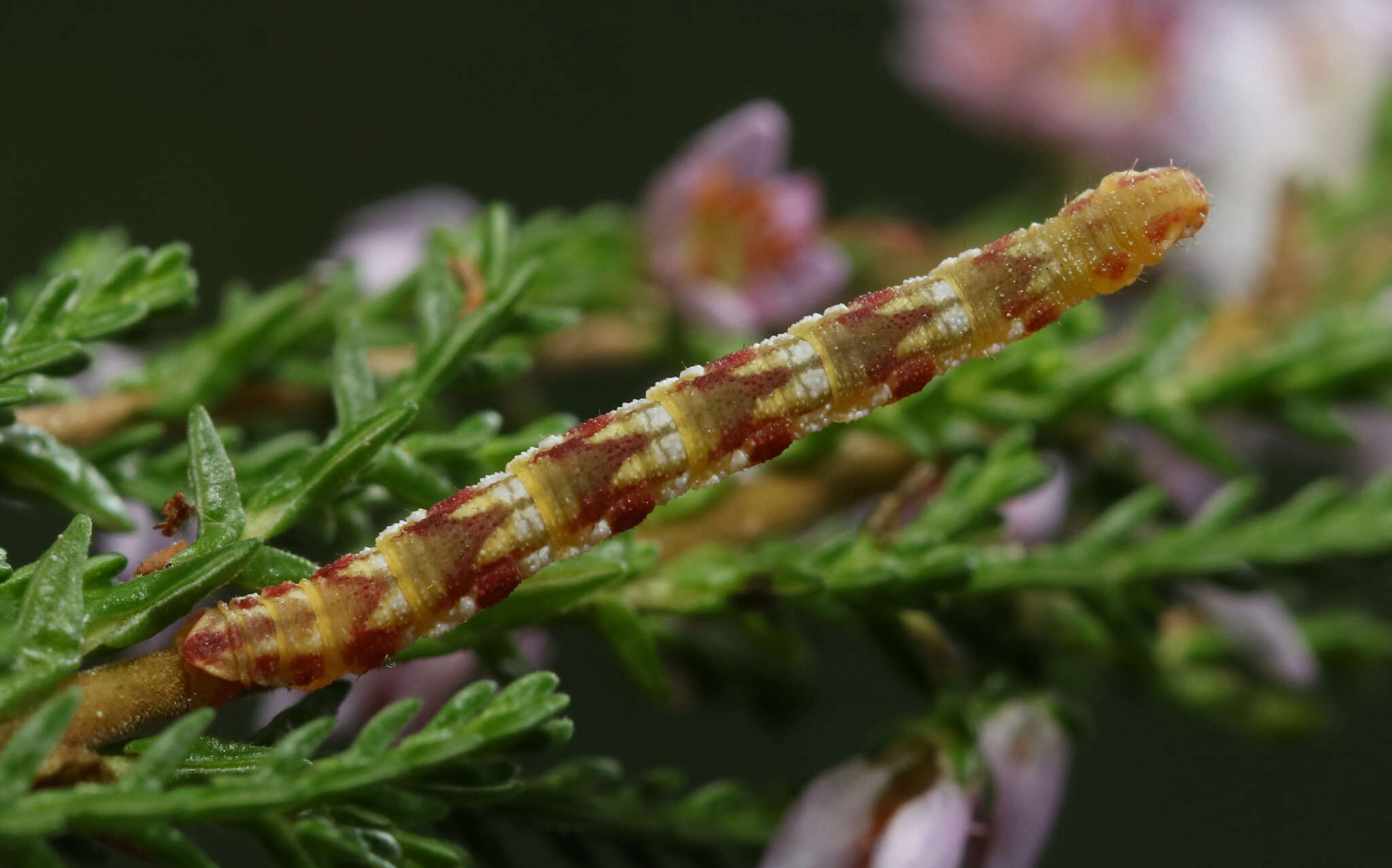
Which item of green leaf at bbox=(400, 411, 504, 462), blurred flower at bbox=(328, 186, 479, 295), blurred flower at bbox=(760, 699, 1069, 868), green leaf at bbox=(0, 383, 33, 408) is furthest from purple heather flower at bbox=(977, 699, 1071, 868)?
blurred flower at bbox=(328, 186, 479, 295)

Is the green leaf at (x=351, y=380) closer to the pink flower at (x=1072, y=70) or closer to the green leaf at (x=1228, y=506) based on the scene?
the green leaf at (x=1228, y=506)

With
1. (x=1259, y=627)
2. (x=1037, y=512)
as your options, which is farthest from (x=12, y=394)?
(x=1259, y=627)

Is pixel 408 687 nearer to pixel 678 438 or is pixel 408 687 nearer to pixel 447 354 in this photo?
pixel 447 354

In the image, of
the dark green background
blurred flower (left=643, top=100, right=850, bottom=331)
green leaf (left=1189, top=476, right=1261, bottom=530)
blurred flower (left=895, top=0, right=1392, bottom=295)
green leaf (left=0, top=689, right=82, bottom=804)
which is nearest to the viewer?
green leaf (left=0, top=689, right=82, bottom=804)

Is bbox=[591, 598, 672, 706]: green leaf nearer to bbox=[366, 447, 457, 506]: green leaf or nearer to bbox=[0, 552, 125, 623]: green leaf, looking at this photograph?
bbox=[366, 447, 457, 506]: green leaf

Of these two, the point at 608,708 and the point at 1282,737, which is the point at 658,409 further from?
the point at 608,708

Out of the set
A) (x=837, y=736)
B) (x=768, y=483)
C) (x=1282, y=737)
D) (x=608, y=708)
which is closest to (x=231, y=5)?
(x=608, y=708)

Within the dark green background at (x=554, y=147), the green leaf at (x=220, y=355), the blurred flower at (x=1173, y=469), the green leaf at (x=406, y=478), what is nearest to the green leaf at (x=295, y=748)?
the green leaf at (x=406, y=478)
